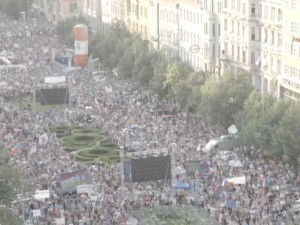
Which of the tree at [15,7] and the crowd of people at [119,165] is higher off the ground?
the crowd of people at [119,165]

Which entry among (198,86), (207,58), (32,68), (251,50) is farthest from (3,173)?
(32,68)

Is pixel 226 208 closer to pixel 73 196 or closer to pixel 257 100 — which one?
pixel 73 196

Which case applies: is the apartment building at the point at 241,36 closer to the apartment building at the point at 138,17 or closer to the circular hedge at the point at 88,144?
the circular hedge at the point at 88,144

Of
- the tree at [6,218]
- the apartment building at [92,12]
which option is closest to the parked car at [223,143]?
the tree at [6,218]

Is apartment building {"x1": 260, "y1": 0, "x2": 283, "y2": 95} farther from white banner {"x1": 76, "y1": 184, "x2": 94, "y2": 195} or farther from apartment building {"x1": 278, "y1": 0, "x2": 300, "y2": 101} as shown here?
white banner {"x1": 76, "y1": 184, "x2": 94, "y2": 195}

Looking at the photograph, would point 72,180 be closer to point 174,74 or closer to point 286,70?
point 286,70

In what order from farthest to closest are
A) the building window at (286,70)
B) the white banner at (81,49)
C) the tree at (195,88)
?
the white banner at (81,49)
the building window at (286,70)
the tree at (195,88)

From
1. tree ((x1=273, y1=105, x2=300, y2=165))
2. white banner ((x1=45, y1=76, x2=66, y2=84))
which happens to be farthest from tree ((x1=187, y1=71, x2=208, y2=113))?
tree ((x1=273, y1=105, x2=300, y2=165))
